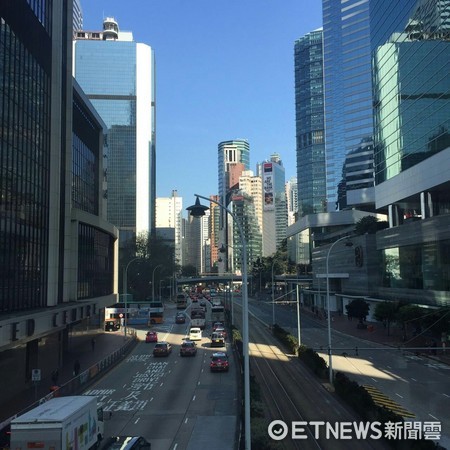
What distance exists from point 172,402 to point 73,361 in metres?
21.7

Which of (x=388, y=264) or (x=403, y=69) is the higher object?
(x=403, y=69)

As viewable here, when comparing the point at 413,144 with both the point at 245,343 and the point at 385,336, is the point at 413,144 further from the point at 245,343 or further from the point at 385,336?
the point at 245,343

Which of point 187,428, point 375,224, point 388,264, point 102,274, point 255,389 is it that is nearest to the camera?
point 187,428

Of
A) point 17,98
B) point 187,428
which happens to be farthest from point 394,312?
point 17,98

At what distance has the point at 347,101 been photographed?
15700 centimetres

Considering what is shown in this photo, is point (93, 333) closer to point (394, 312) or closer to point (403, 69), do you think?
point (394, 312)

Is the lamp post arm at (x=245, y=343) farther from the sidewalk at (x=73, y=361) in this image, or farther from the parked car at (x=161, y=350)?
the parked car at (x=161, y=350)

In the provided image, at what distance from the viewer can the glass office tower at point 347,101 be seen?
152413 millimetres

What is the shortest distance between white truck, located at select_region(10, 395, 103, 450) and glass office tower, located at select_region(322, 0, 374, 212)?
438 feet

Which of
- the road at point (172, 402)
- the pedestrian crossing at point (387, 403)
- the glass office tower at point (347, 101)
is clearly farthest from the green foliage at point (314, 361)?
the glass office tower at point (347, 101)

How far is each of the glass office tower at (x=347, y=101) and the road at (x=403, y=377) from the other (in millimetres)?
99157

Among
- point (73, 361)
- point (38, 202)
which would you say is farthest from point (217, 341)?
point (38, 202)

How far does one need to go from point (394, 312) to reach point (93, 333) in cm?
3924

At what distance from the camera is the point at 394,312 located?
195 feet
